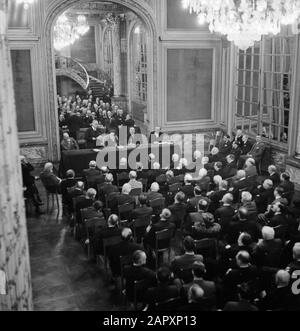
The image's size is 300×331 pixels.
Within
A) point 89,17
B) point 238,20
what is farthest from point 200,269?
point 89,17

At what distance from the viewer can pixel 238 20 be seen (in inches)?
316

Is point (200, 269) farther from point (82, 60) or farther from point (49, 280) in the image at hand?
point (82, 60)

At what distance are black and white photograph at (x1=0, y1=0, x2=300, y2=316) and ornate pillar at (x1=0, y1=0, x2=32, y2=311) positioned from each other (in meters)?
0.01

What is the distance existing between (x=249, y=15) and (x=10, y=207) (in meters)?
6.13

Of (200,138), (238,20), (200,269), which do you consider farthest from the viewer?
(200,138)

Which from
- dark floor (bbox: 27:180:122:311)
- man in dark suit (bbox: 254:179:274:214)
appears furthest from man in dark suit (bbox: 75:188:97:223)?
man in dark suit (bbox: 254:179:274:214)

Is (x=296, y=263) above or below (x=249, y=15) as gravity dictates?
below

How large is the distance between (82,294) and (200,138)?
10.2 metres

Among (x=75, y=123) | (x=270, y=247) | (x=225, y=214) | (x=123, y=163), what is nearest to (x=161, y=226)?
(x=225, y=214)

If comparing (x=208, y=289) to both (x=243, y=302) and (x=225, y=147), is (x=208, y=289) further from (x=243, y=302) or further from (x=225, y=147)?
(x=225, y=147)

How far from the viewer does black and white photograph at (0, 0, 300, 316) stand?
16.9 feet

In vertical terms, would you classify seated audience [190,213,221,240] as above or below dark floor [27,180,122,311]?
above

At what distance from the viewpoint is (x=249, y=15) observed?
→ 7.75 m

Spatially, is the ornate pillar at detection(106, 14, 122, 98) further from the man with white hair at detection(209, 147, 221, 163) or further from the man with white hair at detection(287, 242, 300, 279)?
the man with white hair at detection(287, 242, 300, 279)
